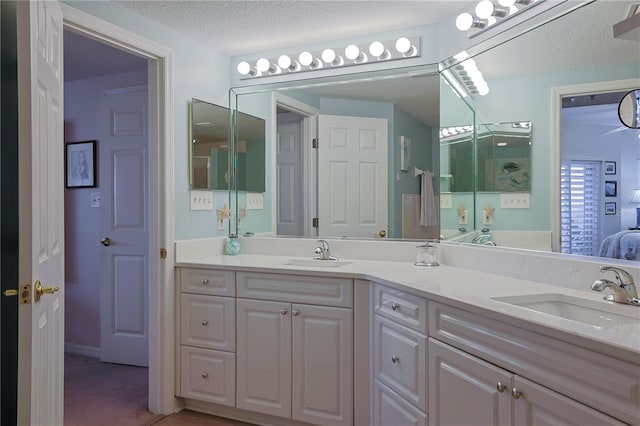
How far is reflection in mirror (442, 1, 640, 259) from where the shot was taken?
161cm

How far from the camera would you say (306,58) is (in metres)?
2.93

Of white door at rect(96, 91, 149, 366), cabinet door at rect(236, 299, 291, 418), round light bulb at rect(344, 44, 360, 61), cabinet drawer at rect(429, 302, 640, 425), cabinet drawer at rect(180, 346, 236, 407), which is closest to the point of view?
cabinet drawer at rect(429, 302, 640, 425)

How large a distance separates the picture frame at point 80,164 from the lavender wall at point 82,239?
0.05 metres

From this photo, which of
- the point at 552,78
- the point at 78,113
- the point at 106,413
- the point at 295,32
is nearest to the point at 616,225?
the point at 552,78

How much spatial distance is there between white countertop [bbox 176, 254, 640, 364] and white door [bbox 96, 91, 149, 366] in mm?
866

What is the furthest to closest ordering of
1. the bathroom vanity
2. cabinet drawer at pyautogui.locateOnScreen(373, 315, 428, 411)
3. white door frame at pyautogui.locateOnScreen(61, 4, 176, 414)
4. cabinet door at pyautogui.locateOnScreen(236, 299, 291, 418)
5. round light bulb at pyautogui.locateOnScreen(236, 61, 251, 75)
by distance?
1. round light bulb at pyautogui.locateOnScreen(236, 61, 251, 75)
2. white door frame at pyautogui.locateOnScreen(61, 4, 176, 414)
3. cabinet door at pyautogui.locateOnScreen(236, 299, 291, 418)
4. cabinet drawer at pyautogui.locateOnScreen(373, 315, 428, 411)
5. the bathroom vanity

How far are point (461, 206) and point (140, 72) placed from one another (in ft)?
8.39

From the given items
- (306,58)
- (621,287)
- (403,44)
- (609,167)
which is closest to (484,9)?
(403,44)

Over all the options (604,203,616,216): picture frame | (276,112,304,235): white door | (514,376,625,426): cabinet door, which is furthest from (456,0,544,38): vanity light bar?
(514,376,625,426): cabinet door

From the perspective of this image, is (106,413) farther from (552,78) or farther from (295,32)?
(552,78)

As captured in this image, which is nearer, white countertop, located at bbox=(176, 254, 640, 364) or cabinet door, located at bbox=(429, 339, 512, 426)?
white countertop, located at bbox=(176, 254, 640, 364)

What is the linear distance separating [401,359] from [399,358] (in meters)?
0.02

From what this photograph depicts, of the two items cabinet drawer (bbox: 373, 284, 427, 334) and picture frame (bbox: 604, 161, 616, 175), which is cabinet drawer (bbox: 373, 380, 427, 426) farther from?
picture frame (bbox: 604, 161, 616, 175)

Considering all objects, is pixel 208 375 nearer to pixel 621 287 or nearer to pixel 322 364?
pixel 322 364
